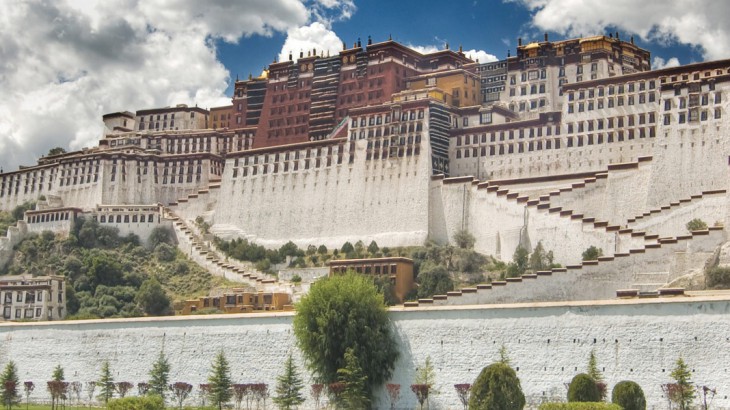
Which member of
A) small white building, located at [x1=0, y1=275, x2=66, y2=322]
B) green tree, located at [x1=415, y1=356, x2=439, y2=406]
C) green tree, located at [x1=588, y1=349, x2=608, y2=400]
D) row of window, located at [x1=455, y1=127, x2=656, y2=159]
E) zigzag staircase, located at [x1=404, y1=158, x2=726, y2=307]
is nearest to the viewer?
green tree, located at [x1=588, y1=349, x2=608, y2=400]

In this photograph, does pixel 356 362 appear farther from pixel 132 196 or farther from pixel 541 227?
pixel 132 196

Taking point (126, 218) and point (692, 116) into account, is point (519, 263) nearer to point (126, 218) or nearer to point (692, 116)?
point (692, 116)

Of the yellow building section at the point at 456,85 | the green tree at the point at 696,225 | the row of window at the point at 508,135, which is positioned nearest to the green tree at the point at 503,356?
the green tree at the point at 696,225

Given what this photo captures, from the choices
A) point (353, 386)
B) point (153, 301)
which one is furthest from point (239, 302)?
point (353, 386)

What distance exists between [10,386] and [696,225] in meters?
37.8

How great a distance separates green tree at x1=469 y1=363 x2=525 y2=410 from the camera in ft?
140

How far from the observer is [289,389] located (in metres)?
54.4

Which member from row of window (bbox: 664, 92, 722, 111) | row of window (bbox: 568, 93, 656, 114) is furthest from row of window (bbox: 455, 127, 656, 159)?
row of window (bbox: 664, 92, 722, 111)

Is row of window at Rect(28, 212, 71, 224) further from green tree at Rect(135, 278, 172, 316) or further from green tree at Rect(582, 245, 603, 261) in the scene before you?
green tree at Rect(582, 245, 603, 261)

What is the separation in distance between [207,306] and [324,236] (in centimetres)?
1475

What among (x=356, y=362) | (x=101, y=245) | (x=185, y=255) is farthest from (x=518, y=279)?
(x=101, y=245)

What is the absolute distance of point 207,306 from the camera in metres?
82.5

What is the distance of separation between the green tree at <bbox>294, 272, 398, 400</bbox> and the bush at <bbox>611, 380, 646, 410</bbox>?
12.4m

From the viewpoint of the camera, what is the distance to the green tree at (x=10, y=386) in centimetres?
6162
